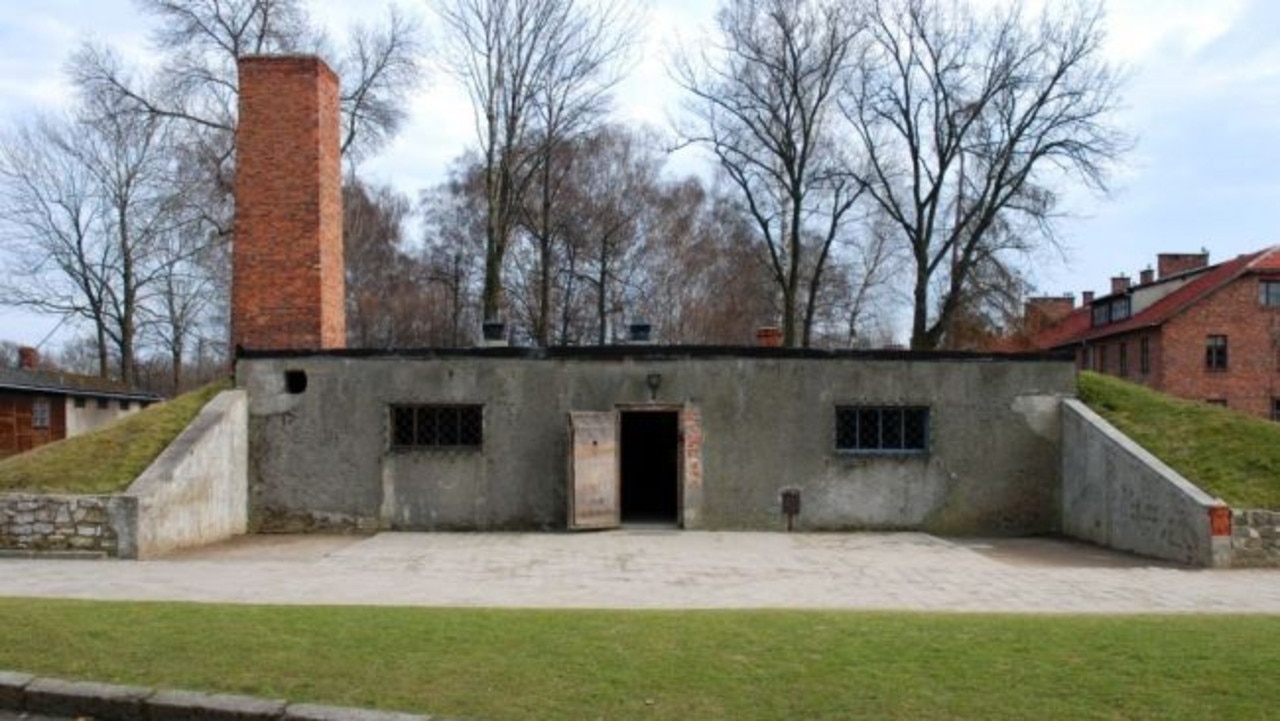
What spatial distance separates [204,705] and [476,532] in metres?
10.4

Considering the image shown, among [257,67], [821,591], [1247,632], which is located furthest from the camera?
[257,67]

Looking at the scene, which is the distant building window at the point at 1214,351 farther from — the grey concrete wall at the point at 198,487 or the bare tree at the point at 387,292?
the grey concrete wall at the point at 198,487

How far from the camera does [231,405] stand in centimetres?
1562

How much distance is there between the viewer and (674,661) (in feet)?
20.5

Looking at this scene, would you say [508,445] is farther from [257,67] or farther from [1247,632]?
[1247,632]

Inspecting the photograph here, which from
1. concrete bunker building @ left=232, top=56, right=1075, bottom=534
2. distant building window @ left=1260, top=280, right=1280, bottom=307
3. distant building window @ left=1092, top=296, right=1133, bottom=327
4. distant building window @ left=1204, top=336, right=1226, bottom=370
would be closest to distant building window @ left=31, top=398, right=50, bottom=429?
concrete bunker building @ left=232, top=56, right=1075, bottom=534

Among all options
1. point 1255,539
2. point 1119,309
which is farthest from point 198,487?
point 1119,309

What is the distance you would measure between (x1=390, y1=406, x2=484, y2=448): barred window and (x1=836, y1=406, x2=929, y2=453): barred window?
18.8ft

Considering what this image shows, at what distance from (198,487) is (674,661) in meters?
10.2

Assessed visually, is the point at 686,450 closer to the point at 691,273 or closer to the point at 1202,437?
the point at 1202,437

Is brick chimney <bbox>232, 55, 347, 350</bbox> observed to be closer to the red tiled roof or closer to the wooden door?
the wooden door

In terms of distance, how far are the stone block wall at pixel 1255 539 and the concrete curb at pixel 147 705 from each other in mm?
10916

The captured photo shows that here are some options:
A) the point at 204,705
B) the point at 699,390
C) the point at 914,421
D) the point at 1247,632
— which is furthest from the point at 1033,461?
the point at 204,705

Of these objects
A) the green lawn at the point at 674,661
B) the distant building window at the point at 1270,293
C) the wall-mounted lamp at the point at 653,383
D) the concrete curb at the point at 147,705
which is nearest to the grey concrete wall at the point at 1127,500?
the green lawn at the point at 674,661
